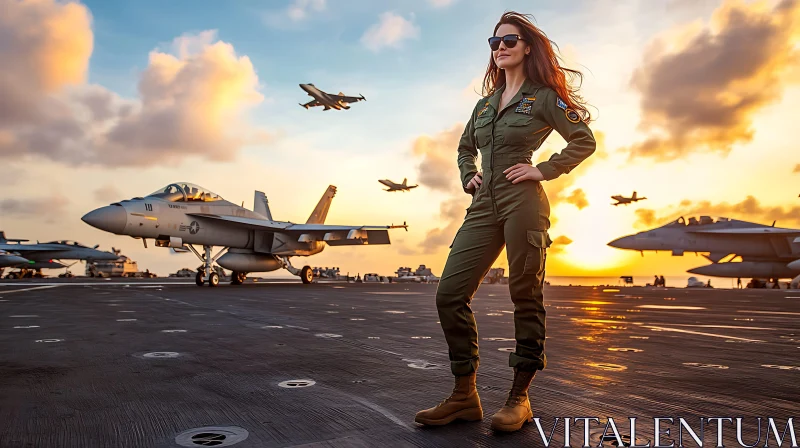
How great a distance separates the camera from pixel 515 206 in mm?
2562

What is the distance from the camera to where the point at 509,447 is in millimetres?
2062

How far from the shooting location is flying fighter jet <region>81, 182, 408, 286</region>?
17844 mm

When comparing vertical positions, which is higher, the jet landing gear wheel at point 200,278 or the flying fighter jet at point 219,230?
the flying fighter jet at point 219,230

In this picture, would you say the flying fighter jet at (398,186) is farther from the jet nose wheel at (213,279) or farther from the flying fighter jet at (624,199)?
the jet nose wheel at (213,279)

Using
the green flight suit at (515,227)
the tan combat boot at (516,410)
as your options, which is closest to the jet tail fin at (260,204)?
the green flight suit at (515,227)

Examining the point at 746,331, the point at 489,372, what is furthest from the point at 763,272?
the point at 489,372

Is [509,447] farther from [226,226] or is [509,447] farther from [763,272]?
[763,272]

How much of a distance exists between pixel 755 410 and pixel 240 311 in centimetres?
816

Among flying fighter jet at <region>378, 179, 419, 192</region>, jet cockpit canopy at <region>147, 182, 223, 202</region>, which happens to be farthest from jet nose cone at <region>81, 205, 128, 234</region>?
flying fighter jet at <region>378, 179, 419, 192</region>

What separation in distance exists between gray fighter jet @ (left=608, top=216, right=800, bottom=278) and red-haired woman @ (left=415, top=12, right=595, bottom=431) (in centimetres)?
3551

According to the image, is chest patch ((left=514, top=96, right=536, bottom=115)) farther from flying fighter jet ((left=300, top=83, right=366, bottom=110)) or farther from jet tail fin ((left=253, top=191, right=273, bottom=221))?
flying fighter jet ((left=300, top=83, right=366, bottom=110))

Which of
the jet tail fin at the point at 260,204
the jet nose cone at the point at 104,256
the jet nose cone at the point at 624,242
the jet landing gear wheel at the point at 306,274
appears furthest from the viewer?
the jet nose cone at the point at 104,256

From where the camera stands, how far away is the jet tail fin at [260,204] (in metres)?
28.3

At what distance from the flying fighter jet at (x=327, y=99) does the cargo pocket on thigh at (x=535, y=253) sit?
3098 centimetres
